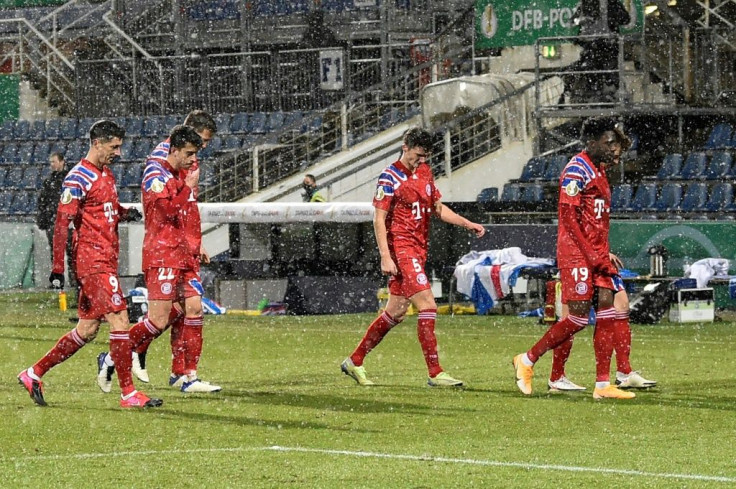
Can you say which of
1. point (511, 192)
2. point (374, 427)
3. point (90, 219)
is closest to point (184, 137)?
point (90, 219)

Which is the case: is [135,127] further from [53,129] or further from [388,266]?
Answer: [388,266]

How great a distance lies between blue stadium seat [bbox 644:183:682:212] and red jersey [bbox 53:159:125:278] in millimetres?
16181

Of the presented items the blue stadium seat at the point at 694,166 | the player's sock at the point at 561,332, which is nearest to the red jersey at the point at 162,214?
the player's sock at the point at 561,332

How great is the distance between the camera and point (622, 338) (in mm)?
12055

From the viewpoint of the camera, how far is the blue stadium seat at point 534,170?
94.3 ft

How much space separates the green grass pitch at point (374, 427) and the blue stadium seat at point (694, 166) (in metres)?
10.5

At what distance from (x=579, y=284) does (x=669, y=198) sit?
1540 cm

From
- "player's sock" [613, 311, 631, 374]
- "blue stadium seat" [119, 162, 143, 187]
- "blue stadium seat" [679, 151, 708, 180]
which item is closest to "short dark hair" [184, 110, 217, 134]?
"player's sock" [613, 311, 631, 374]

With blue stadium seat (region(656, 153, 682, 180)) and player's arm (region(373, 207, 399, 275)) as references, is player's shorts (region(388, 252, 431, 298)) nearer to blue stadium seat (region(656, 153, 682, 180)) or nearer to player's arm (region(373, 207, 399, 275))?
player's arm (region(373, 207, 399, 275))

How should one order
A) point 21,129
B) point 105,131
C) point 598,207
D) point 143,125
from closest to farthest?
point 105,131, point 598,207, point 143,125, point 21,129

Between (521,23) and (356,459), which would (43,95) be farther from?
(356,459)

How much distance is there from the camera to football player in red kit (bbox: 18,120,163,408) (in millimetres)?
11305

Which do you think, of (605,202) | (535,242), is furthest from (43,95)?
(605,202)

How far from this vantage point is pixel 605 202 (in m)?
11.8
